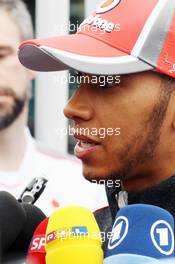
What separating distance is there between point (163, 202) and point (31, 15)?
1220 millimetres

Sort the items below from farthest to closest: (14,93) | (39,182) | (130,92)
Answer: (14,93), (39,182), (130,92)

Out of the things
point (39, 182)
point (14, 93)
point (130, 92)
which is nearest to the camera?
point (130, 92)

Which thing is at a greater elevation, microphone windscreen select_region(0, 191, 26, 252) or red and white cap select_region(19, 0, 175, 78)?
red and white cap select_region(19, 0, 175, 78)

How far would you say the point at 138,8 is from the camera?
3.09 feet

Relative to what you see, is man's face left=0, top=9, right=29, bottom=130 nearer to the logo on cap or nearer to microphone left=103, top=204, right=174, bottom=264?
the logo on cap

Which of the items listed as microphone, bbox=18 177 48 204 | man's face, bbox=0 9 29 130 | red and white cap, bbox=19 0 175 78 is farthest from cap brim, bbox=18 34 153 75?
man's face, bbox=0 9 29 130

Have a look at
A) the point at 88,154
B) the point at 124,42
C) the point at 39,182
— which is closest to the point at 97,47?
the point at 124,42

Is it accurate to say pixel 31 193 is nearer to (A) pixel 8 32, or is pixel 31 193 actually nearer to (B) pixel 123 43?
(B) pixel 123 43

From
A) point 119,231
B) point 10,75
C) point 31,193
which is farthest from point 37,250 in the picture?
point 10,75

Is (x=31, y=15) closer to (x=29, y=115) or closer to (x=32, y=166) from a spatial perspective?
(x=29, y=115)

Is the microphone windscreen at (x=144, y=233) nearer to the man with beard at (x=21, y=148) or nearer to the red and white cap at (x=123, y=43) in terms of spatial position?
→ the red and white cap at (x=123, y=43)

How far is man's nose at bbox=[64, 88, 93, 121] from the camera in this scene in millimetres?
920

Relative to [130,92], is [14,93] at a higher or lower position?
lower

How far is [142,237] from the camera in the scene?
0.77m
